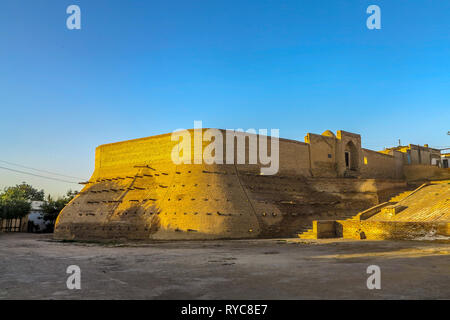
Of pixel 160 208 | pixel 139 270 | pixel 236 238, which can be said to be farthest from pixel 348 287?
pixel 160 208

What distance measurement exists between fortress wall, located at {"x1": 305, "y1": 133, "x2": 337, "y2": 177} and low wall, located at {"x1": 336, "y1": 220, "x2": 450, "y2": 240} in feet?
37.9

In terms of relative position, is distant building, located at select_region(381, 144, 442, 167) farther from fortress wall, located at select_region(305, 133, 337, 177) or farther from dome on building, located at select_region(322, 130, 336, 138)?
fortress wall, located at select_region(305, 133, 337, 177)

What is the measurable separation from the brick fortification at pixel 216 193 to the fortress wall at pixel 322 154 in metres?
0.09

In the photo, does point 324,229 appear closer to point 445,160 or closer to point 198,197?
point 198,197

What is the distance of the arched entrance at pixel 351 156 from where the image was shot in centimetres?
3391

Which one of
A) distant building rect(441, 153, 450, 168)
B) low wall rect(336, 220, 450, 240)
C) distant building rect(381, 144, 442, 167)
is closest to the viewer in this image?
low wall rect(336, 220, 450, 240)

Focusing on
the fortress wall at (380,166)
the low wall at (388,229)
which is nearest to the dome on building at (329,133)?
the fortress wall at (380,166)

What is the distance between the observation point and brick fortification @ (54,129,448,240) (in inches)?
891

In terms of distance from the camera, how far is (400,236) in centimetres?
1627

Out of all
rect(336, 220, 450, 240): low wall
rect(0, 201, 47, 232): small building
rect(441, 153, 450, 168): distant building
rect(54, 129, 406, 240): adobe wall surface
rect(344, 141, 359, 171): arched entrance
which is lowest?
rect(0, 201, 47, 232): small building

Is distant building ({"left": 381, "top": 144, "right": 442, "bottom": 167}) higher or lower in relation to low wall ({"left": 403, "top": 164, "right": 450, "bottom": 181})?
higher

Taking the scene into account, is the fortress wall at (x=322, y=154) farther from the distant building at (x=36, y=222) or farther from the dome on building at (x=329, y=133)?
the distant building at (x=36, y=222)

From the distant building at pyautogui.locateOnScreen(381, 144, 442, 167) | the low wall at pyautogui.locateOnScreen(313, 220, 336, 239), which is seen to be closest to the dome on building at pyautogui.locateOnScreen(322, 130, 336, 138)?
the distant building at pyautogui.locateOnScreen(381, 144, 442, 167)

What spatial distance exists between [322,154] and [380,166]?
29.7ft
